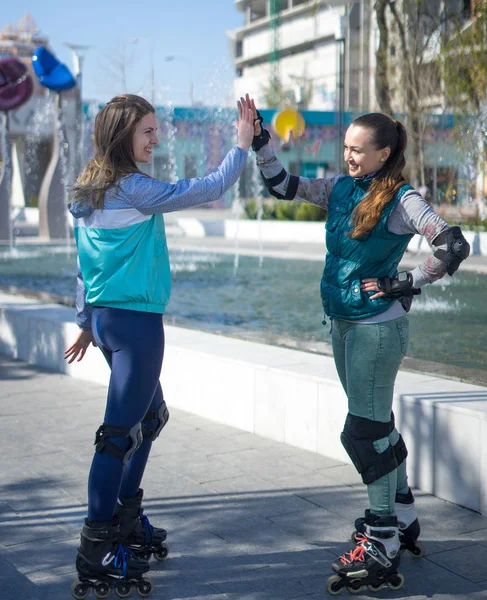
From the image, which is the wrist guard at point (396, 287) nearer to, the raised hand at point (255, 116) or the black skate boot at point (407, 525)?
the raised hand at point (255, 116)

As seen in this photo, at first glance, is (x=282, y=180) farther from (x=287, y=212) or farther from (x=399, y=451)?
(x=287, y=212)

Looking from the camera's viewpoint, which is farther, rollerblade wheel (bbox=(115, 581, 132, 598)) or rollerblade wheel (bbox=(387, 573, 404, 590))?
rollerblade wheel (bbox=(387, 573, 404, 590))

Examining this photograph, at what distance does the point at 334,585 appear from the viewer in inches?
146

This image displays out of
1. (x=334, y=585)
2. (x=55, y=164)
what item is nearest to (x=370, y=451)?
(x=334, y=585)

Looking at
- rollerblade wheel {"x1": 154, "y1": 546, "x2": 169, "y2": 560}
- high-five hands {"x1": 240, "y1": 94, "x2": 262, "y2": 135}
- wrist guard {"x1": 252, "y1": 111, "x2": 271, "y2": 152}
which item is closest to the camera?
high-five hands {"x1": 240, "y1": 94, "x2": 262, "y2": 135}

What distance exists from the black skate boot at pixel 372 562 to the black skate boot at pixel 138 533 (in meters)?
0.78

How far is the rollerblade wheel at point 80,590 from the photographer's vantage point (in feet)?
11.9

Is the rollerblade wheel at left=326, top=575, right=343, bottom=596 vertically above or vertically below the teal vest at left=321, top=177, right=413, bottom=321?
below

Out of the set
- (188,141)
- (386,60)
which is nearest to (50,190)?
(386,60)

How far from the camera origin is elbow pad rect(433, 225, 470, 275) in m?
3.62

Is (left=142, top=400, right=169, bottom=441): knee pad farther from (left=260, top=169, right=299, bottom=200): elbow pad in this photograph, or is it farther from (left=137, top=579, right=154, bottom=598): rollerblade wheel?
(left=260, top=169, right=299, bottom=200): elbow pad

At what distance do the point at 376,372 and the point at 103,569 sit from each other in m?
1.33

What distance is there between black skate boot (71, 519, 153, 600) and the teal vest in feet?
4.20

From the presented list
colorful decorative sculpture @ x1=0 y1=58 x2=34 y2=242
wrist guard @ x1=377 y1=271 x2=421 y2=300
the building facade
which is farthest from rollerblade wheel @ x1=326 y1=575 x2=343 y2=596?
the building facade
